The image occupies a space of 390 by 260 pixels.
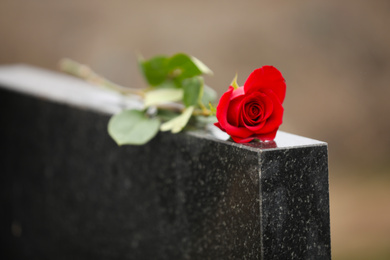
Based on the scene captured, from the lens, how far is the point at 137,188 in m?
0.89

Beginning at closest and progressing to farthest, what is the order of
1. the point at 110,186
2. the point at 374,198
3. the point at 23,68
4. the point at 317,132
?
the point at 110,186 < the point at 23,68 < the point at 374,198 < the point at 317,132

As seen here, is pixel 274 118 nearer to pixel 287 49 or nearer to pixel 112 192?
pixel 112 192

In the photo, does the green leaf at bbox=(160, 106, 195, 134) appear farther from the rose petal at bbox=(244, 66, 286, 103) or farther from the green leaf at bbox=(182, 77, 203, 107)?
the rose petal at bbox=(244, 66, 286, 103)

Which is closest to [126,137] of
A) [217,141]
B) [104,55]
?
[217,141]

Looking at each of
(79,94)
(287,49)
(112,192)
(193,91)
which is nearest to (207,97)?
(193,91)

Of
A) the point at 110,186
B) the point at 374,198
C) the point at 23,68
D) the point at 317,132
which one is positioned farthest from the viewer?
the point at 317,132

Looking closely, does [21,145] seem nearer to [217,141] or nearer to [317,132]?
[217,141]

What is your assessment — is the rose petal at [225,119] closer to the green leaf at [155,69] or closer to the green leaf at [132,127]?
the green leaf at [132,127]

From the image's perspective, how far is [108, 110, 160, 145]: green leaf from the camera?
76cm

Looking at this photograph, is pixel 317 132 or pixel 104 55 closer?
pixel 104 55

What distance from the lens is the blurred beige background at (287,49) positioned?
3.23 m

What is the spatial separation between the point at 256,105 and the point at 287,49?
3.24m

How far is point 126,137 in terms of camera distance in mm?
764

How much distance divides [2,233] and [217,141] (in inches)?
37.1
